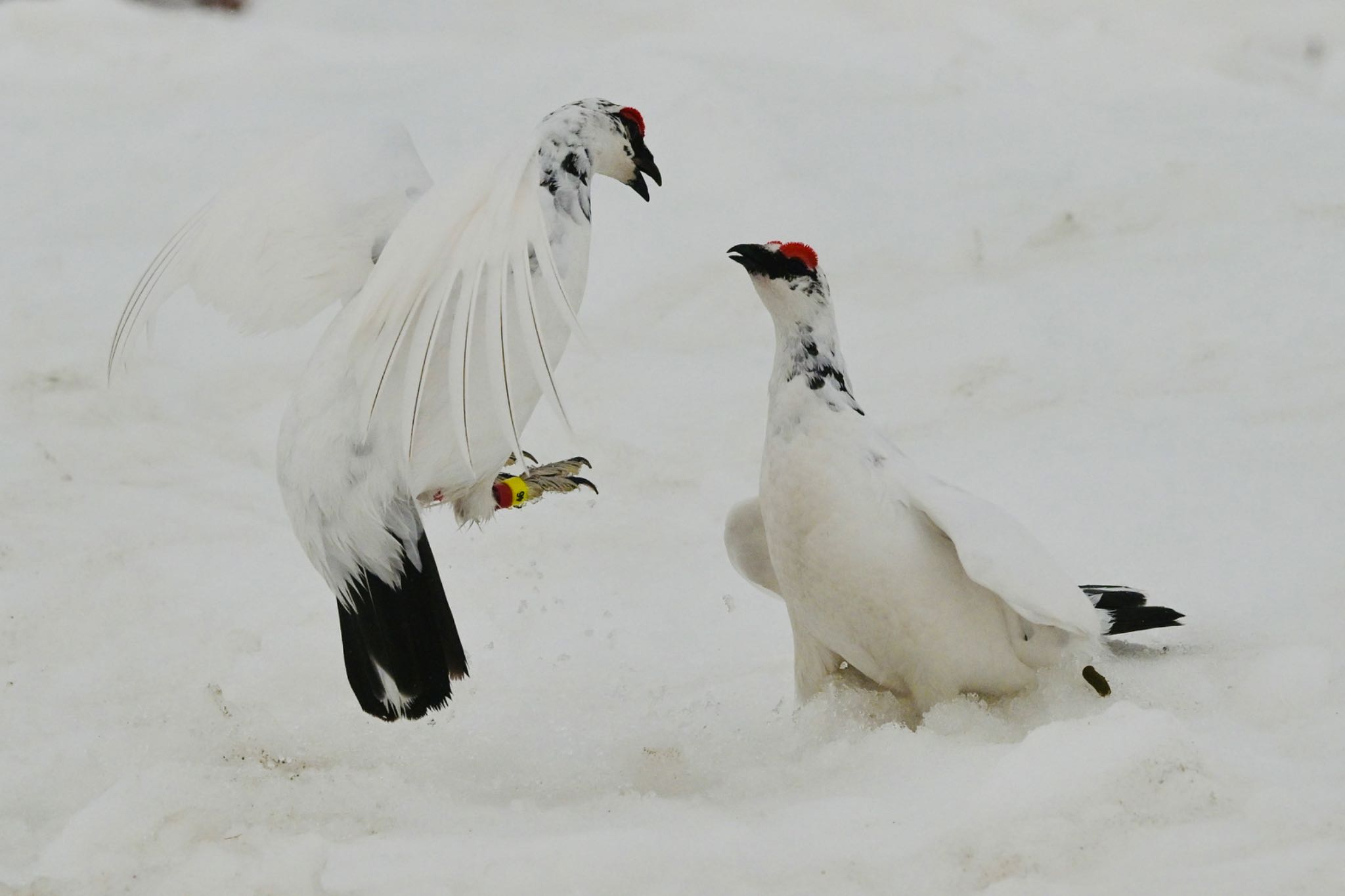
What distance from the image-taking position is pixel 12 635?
2750 millimetres

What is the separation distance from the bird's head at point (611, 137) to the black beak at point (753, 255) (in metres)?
0.36

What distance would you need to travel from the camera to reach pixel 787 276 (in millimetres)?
2379

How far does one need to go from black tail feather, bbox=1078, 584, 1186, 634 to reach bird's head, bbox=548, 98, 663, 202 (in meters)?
1.15

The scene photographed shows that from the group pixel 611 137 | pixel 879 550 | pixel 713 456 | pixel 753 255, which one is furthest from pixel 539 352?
pixel 713 456

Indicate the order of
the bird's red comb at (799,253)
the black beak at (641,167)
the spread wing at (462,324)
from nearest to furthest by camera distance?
the spread wing at (462,324) < the bird's red comb at (799,253) < the black beak at (641,167)

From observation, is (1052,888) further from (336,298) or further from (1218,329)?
(1218,329)

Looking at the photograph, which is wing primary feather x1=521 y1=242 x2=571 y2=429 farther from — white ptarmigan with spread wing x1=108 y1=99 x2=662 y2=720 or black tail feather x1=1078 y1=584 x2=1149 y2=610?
black tail feather x1=1078 y1=584 x2=1149 y2=610

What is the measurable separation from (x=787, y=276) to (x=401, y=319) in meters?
0.66

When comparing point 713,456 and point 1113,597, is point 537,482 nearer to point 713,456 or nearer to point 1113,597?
point 713,456

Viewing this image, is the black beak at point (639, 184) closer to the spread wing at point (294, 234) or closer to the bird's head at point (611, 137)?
the bird's head at point (611, 137)

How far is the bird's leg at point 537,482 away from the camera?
2.77 meters

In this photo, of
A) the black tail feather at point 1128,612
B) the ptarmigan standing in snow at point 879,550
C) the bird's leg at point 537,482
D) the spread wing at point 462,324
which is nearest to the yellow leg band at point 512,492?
the bird's leg at point 537,482

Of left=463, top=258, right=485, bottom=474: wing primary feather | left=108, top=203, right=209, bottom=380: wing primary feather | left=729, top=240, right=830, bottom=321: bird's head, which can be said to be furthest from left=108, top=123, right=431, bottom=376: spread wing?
left=729, top=240, right=830, bottom=321: bird's head

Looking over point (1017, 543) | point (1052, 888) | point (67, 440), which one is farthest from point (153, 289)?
point (1052, 888)
